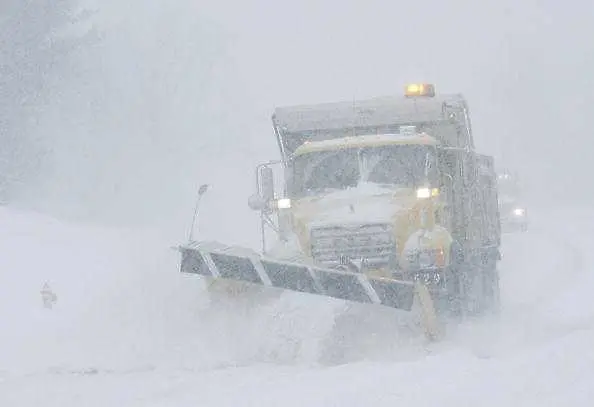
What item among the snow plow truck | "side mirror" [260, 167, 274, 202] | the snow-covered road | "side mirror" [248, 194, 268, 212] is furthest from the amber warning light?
the snow-covered road

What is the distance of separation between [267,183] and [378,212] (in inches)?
66.7

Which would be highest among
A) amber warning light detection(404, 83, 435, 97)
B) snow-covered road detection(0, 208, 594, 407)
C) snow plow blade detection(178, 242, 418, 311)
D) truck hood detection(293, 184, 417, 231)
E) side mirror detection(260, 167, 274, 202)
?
amber warning light detection(404, 83, 435, 97)

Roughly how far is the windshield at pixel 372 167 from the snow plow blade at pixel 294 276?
1.56 metres

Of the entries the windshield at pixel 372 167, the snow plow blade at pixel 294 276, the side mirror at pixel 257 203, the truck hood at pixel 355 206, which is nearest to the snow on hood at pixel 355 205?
the truck hood at pixel 355 206

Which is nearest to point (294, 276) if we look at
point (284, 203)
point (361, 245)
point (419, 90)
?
point (361, 245)

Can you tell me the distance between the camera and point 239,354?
11.3 meters

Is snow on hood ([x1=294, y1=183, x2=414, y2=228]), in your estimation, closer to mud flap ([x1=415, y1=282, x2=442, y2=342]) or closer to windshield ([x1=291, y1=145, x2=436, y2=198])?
windshield ([x1=291, y1=145, x2=436, y2=198])

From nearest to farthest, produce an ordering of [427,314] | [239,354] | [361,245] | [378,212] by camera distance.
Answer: [427,314] < [239,354] < [361,245] < [378,212]

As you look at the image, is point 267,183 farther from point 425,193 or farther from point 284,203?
point 425,193

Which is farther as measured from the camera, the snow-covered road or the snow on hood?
the snow on hood

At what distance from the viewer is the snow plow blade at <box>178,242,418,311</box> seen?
34.4 ft

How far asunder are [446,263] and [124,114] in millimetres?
39364

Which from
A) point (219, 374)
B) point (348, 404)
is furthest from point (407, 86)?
point (348, 404)

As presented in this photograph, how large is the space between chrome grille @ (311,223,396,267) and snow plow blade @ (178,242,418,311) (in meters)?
0.82
